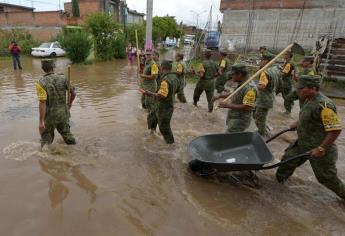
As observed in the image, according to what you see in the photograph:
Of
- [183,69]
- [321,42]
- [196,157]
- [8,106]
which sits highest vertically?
[321,42]

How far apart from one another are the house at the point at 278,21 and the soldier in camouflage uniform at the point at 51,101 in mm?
16714

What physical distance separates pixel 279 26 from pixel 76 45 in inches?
536

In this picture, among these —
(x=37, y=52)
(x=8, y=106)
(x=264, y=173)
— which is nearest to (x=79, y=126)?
(x=8, y=106)

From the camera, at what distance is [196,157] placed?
4180 mm

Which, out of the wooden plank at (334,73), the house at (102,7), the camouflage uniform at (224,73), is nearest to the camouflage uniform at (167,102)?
the camouflage uniform at (224,73)

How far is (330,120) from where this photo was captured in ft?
11.5

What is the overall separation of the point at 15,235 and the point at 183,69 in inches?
234

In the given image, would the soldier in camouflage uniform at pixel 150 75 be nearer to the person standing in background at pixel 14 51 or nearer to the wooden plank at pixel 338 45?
the wooden plank at pixel 338 45

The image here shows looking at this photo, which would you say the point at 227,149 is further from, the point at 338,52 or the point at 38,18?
the point at 38,18

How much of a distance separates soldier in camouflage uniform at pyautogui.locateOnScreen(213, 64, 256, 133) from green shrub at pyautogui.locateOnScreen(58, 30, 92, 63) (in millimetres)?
15878

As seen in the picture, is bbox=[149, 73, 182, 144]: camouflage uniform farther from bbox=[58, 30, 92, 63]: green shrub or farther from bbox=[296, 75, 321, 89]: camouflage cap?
bbox=[58, 30, 92, 63]: green shrub

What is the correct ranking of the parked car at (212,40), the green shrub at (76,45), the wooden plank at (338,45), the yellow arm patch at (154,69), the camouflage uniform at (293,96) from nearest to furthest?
the yellow arm patch at (154,69), the camouflage uniform at (293,96), the wooden plank at (338,45), the green shrub at (76,45), the parked car at (212,40)

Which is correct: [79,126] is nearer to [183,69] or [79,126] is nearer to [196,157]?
[183,69]

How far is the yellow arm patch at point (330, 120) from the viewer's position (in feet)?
11.5
